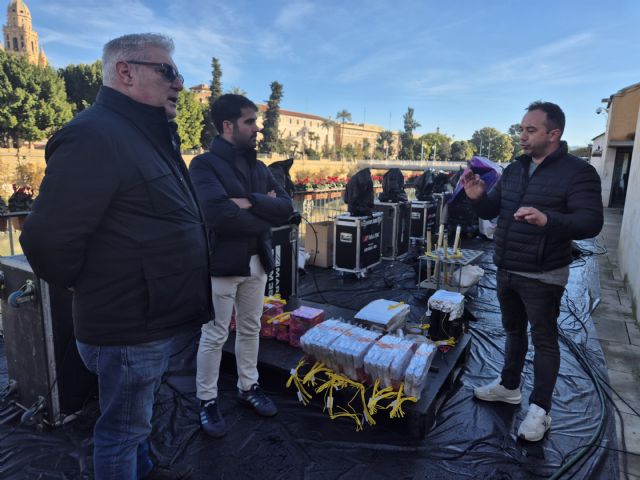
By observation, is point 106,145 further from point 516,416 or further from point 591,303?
point 591,303

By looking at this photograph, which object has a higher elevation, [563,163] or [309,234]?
[563,163]

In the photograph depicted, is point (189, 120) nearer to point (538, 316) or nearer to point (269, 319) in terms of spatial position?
point (269, 319)

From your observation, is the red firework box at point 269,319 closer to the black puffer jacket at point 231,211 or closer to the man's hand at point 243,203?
the black puffer jacket at point 231,211

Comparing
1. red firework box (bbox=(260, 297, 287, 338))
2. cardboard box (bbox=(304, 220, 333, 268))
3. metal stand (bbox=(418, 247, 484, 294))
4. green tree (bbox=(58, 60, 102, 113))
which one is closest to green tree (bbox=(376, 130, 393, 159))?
green tree (bbox=(58, 60, 102, 113))

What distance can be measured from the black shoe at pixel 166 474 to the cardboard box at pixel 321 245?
433 centimetres

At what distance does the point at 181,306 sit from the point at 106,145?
0.59 metres

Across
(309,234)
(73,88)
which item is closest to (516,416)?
(309,234)

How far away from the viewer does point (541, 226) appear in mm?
2098

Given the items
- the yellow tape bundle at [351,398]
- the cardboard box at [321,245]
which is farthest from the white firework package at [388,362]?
the cardboard box at [321,245]

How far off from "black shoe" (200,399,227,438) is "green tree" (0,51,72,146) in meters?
33.9

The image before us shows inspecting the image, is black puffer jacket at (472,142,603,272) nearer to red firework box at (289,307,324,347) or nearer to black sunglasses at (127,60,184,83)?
red firework box at (289,307,324,347)

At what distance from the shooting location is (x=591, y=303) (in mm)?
5070

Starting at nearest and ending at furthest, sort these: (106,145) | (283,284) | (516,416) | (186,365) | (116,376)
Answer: (106,145), (116,376), (516,416), (186,365), (283,284)

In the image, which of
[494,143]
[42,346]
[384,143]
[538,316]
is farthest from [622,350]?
[384,143]
